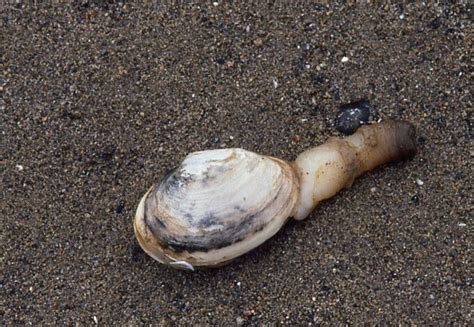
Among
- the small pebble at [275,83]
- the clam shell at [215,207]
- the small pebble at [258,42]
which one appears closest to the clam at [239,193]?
the clam shell at [215,207]

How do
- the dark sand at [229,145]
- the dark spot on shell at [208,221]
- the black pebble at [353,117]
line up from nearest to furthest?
1. the dark spot on shell at [208,221]
2. the dark sand at [229,145]
3. the black pebble at [353,117]

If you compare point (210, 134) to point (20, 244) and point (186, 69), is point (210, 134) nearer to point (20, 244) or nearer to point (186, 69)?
point (186, 69)

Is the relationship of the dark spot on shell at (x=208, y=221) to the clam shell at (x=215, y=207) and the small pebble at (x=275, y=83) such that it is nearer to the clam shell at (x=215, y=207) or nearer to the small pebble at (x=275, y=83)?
the clam shell at (x=215, y=207)

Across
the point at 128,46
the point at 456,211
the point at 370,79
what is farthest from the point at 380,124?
the point at 128,46

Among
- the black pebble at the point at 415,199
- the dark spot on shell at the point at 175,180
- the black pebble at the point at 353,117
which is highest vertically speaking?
the black pebble at the point at 353,117

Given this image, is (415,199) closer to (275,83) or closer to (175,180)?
(275,83)

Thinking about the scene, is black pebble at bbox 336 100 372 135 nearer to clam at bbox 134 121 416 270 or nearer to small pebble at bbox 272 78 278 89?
clam at bbox 134 121 416 270

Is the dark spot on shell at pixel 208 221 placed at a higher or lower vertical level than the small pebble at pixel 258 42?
lower
